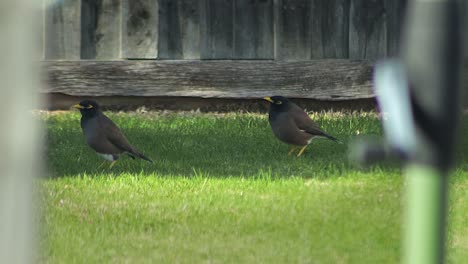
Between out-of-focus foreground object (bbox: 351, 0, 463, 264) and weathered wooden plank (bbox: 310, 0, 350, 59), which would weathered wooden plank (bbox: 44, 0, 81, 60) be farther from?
out-of-focus foreground object (bbox: 351, 0, 463, 264)

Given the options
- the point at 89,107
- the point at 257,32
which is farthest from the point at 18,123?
the point at 257,32

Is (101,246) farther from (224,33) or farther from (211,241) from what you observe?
(224,33)

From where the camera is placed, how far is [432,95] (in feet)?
3.64

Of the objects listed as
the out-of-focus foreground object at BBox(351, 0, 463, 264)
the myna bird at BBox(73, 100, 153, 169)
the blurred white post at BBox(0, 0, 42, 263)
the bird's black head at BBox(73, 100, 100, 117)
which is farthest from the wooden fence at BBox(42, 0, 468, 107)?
the out-of-focus foreground object at BBox(351, 0, 463, 264)

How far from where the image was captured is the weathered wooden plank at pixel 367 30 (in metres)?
11.6

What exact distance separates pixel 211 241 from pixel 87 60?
6443 mm

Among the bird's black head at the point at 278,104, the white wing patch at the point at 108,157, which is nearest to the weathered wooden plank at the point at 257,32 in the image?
the bird's black head at the point at 278,104

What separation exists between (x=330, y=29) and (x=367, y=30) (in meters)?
0.45

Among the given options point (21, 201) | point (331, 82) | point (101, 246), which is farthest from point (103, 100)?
point (21, 201)

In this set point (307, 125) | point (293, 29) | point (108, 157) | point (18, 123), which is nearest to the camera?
point (18, 123)

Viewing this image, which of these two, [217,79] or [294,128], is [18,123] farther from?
[217,79]

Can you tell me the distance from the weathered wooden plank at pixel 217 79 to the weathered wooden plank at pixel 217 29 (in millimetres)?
239

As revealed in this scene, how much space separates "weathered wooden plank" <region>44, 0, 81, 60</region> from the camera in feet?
38.1

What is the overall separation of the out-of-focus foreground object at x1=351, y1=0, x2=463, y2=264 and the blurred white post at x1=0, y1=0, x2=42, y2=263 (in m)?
0.44
